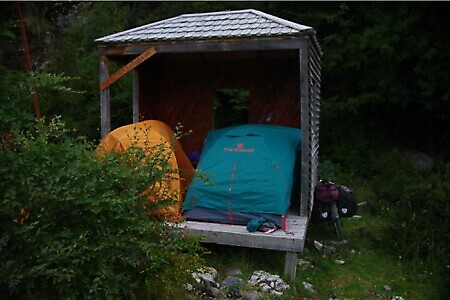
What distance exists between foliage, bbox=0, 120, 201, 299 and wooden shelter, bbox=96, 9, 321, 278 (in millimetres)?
1761

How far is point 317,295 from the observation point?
205 inches

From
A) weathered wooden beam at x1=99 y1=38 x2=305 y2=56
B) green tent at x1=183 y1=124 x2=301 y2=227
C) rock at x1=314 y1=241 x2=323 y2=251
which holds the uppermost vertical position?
weathered wooden beam at x1=99 y1=38 x2=305 y2=56

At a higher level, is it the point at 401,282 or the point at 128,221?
the point at 128,221

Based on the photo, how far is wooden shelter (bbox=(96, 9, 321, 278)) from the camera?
19.5 feet

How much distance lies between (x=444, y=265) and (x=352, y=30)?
24.2 feet

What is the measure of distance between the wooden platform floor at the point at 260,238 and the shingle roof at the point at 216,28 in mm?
2375

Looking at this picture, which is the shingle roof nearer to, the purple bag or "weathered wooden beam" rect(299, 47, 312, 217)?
"weathered wooden beam" rect(299, 47, 312, 217)

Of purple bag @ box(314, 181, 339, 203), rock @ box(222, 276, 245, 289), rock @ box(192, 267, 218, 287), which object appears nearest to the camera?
rock @ box(192, 267, 218, 287)

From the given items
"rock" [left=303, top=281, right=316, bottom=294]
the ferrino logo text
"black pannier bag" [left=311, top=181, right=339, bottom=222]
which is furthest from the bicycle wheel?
"rock" [left=303, top=281, right=316, bottom=294]

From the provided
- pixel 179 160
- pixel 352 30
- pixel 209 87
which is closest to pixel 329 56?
pixel 352 30

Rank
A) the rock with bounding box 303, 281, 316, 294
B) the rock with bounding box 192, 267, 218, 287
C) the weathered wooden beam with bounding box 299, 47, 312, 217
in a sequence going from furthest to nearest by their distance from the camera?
the weathered wooden beam with bounding box 299, 47, 312, 217
the rock with bounding box 303, 281, 316, 294
the rock with bounding box 192, 267, 218, 287

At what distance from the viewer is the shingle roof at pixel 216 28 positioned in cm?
614

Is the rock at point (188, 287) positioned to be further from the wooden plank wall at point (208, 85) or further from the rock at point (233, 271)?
the wooden plank wall at point (208, 85)

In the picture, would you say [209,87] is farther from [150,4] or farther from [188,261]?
[150,4]
